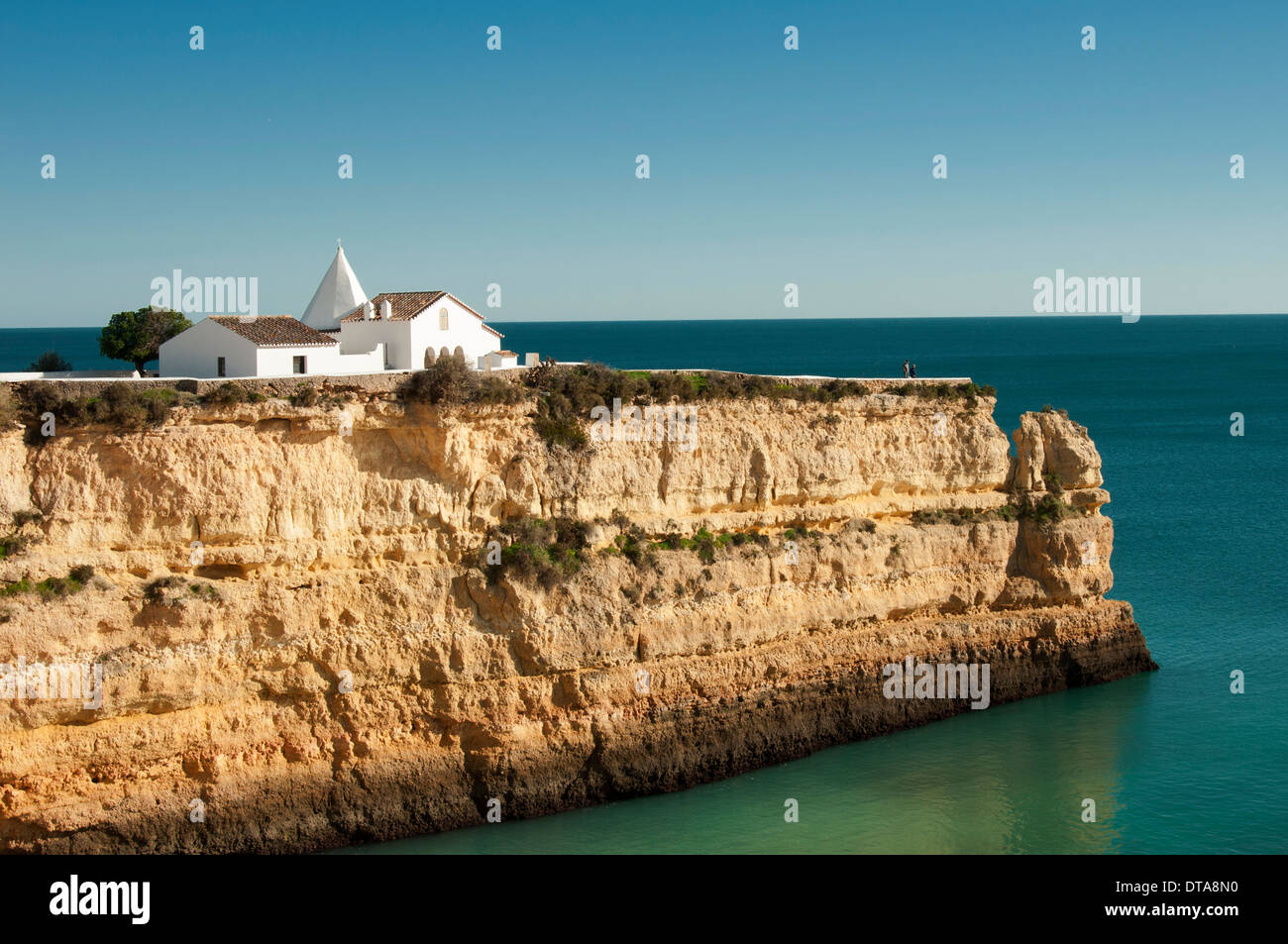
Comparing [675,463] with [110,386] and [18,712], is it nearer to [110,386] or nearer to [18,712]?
[110,386]

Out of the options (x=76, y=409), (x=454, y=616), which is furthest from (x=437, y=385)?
(x=76, y=409)

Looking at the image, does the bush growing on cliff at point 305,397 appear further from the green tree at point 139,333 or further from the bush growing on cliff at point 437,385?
the green tree at point 139,333

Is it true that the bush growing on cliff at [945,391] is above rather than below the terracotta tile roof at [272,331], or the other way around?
below

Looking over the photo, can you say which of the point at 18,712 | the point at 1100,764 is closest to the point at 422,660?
the point at 18,712

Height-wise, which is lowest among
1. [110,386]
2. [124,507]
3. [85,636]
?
[85,636]

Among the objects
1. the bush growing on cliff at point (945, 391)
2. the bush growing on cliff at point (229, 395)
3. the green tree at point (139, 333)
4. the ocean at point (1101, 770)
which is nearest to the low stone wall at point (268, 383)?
the bush growing on cliff at point (229, 395)

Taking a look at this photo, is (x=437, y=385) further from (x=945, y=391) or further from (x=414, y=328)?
(x=945, y=391)

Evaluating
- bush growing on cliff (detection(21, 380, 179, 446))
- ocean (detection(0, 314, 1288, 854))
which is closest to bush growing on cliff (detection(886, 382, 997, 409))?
ocean (detection(0, 314, 1288, 854))
